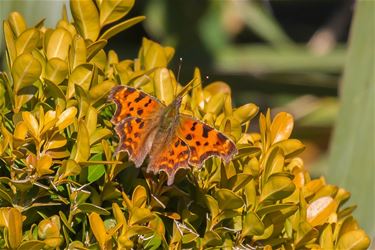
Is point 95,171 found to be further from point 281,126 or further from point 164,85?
point 281,126

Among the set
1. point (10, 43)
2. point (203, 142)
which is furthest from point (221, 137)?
point (10, 43)

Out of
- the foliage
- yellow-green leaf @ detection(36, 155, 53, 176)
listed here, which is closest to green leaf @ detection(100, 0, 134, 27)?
the foliage

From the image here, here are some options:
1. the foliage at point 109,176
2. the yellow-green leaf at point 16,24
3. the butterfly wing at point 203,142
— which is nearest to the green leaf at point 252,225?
the foliage at point 109,176

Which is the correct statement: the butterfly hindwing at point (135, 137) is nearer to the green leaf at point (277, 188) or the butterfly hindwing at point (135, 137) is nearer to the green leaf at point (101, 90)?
the green leaf at point (101, 90)

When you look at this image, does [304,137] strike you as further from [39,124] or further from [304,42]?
[39,124]

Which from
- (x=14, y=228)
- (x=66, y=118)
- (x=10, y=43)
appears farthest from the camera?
(x=10, y=43)

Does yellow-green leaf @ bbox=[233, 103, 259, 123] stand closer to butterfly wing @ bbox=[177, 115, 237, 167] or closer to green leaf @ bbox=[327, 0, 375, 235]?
butterfly wing @ bbox=[177, 115, 237, 167]
